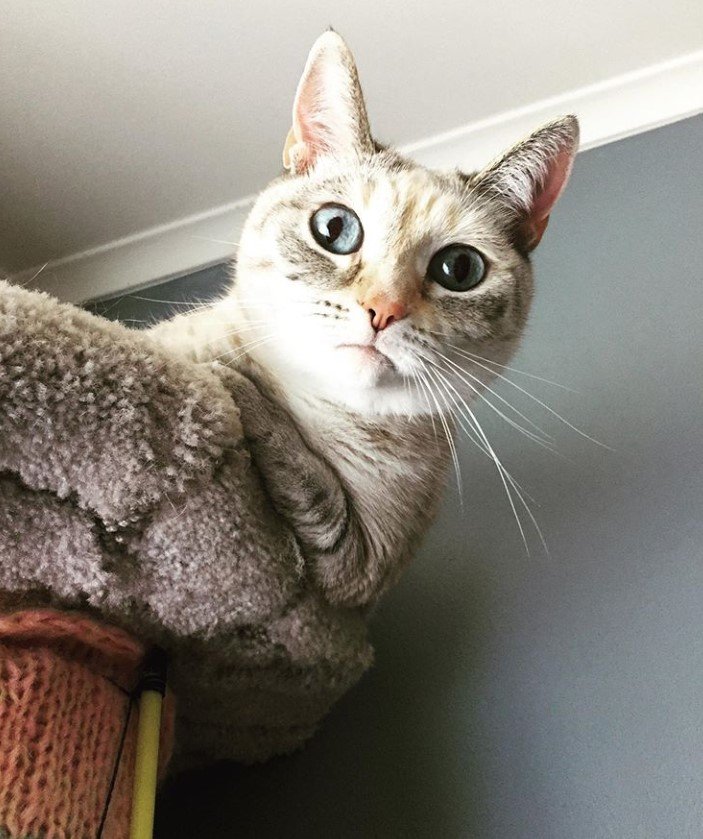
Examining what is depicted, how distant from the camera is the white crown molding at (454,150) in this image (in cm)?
138

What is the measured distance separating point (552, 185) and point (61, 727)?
75cm

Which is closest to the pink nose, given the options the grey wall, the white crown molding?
the grey wall

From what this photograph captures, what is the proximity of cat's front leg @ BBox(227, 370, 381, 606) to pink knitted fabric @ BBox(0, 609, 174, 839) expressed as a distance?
7.0 inches

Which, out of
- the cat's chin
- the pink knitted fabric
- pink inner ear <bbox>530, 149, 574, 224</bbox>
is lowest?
the pink knitted fabric

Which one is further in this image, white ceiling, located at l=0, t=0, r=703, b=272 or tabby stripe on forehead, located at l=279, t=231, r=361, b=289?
white ceiling, located at l=0, t=0, r=703, b=272

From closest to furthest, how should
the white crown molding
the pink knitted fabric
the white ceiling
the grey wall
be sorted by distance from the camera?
the pink knitted fabric < the grey wall < the white ceiling < the white crown molding

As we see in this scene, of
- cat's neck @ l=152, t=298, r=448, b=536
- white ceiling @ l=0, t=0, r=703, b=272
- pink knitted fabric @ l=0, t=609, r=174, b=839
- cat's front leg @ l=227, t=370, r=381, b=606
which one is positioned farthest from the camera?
white ceiling @ l=0, t=0, r=703, b=272

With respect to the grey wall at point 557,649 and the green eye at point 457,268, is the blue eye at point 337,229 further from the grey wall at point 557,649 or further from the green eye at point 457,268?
the grey wall at point 557,649

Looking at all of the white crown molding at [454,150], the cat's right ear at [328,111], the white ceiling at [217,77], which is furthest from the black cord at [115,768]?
the white ceiling at [217,77]

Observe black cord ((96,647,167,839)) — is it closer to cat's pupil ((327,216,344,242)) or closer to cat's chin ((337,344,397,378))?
cat's chin ((337,344,397,378))

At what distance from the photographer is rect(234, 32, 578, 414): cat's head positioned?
2.25ft

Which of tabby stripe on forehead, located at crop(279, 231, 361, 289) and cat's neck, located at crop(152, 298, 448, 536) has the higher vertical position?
tabby stripe on forehead, located at crop(279, 231, 361, 289)

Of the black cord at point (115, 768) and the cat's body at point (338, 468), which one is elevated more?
the cat's body at point (338, 468)

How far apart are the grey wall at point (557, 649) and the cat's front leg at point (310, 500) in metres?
0.33
